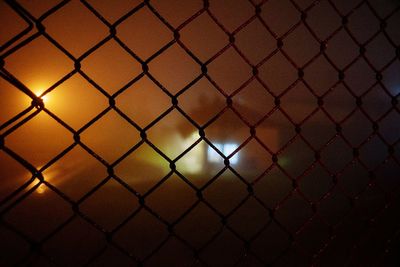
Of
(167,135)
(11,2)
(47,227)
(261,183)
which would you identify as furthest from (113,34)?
(167,135)

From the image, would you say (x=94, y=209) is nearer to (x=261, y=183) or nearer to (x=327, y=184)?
(x=261, y=183)

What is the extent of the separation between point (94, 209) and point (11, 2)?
430cm

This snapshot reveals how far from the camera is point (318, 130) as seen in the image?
5.56 metres

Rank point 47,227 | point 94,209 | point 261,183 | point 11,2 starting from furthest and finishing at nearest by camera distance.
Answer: point 261,183, point 94,209, point 47,227, point 11,2

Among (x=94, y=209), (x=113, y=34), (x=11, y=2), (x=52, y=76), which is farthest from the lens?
(x=52, y=76)

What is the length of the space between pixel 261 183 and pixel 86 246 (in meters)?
3.20

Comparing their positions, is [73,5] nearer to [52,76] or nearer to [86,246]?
[52,76]

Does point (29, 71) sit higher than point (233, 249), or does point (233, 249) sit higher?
point (29, 71)

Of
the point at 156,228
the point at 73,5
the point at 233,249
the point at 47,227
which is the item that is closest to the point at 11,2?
the point at 233,249

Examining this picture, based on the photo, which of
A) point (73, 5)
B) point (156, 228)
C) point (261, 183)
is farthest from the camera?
point (73, 5)

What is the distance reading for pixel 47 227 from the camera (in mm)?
3938

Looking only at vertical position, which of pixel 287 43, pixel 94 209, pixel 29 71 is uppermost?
pixel 29 71

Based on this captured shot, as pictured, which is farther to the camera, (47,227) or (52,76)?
(52,76)

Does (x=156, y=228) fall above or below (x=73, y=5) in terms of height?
below
